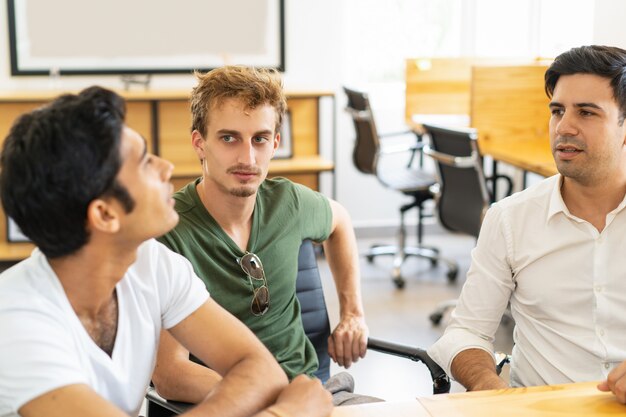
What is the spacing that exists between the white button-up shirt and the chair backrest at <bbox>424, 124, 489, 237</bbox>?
1780mm

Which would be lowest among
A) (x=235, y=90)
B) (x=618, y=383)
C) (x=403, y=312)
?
(x=403, y=312)

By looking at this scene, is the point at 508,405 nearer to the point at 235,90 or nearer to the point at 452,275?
the point at 235,90

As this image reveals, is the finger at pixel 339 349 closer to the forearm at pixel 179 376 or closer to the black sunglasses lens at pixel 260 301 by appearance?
the black sunglasses lens at pixel 260 301

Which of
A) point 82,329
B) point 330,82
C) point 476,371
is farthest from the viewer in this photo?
point 330,82

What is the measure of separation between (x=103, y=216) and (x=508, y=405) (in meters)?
0.72

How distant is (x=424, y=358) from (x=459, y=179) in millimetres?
2114

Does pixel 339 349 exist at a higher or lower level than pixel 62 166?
lower

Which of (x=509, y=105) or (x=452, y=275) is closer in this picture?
(x=509, y=105)

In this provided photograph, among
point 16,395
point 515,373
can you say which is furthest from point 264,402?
point 515,373

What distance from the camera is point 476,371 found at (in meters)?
1.80

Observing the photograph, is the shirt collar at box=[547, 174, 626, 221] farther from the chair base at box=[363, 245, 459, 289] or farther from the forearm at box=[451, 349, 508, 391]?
the chair base at box=[363, 245, 459, 289]

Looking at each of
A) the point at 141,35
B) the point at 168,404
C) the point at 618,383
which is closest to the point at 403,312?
the point at 141,35

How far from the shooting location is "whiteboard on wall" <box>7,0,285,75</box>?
5.16 m

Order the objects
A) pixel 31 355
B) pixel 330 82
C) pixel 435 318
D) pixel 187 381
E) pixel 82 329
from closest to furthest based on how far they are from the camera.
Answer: pixel 31 355
pixel 82 329
pixel 187 381
pixel 435 318
pixel 330 82
